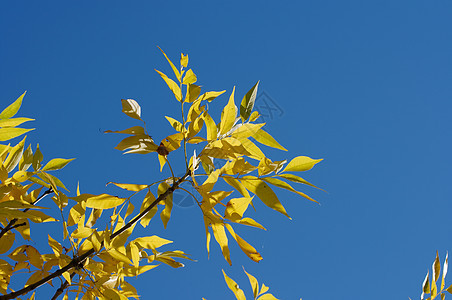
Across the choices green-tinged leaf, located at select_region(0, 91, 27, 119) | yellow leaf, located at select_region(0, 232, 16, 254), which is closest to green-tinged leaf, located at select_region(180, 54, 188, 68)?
green-tinged leaf, located at select_region(0, 91, 27, 119)

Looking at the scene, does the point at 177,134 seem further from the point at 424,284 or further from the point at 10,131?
the point at 424,284

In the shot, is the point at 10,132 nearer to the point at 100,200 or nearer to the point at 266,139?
the point at 100,200

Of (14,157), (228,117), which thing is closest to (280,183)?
(228,117)

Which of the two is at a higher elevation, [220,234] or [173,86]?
[173,86]

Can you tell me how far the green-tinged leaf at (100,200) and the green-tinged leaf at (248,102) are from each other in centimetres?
24

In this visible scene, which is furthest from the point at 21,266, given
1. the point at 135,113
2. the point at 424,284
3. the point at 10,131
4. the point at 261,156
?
the point at 424,284

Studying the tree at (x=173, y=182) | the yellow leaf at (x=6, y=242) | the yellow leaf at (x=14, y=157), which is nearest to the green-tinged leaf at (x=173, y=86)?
the tree at (x=173, y=182)

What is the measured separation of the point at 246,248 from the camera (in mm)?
585

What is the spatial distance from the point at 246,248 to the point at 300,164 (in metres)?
0.15

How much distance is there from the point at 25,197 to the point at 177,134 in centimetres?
36

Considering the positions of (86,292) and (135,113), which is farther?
(86,292)

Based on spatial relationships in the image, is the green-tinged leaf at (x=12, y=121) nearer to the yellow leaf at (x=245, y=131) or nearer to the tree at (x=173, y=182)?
the tree at (x=173, y=182)

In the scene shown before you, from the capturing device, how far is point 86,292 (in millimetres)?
760

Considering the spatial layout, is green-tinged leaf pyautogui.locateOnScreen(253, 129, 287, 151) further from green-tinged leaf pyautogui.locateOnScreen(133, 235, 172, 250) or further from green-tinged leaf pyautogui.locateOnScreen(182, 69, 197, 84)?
green-tinged leaf pyautogui.locateOnScreen(133, 235, 172, 250)
